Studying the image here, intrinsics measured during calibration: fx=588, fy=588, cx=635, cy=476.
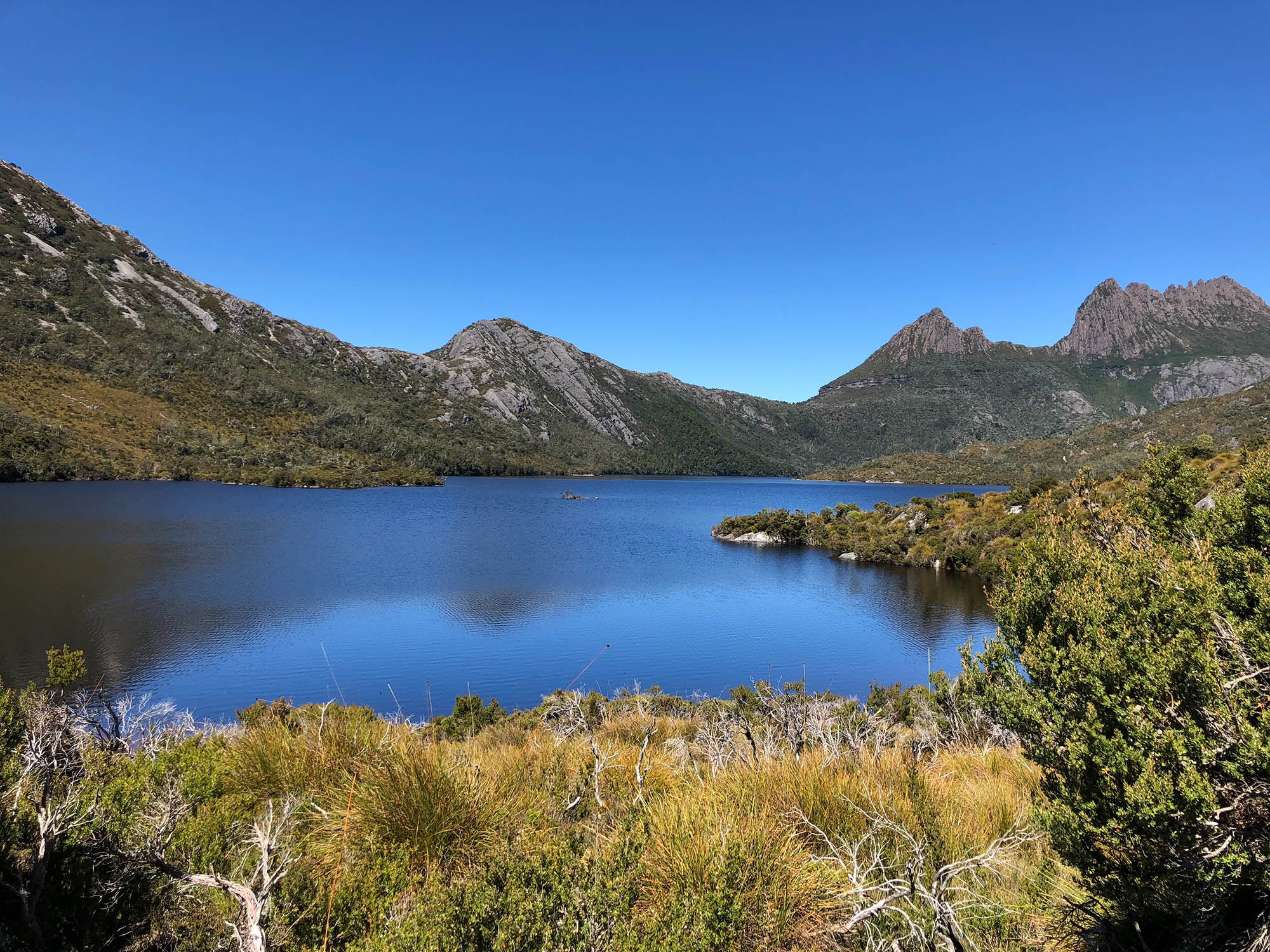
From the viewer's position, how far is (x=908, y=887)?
288 cm

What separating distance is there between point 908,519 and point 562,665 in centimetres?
4490

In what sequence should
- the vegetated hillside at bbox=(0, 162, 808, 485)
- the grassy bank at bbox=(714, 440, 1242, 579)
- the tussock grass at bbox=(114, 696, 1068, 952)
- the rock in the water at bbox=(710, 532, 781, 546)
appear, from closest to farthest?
1. the tussock grass at bbox=(114, 696, 1068, 952)
2. the grassy bank at bbox=(714, 440, 1242, 579)
3. the rock in the water at bbox=(710, 532, 781, 546)
4. the vegetated hillside at bbox=(0, 162, 808, 485)

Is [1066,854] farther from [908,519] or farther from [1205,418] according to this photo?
[1205,418]

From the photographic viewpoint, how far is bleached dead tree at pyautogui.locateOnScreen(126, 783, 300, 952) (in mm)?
2363

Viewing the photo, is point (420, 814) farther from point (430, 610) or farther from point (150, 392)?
point (150, 392)

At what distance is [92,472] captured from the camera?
9081 centimetres

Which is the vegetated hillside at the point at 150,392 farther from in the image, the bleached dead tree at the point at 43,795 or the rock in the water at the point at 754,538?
the bleached dead tree at the point at 43,795

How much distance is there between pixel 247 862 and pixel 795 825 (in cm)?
357

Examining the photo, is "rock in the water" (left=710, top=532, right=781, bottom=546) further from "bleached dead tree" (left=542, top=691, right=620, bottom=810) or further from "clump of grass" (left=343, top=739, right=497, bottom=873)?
"clump of grass" (left=343, top=739, right=497, bottom=873)

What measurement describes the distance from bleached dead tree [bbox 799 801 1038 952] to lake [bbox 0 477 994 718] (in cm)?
936

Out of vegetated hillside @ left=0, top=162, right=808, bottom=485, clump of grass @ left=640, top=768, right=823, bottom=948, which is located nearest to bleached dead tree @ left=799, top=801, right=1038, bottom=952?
clump of grass @ left=640, top=768, right=823, bottom=948

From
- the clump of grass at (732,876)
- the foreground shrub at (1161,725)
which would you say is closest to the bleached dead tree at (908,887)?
the clump of grass at (732,876)

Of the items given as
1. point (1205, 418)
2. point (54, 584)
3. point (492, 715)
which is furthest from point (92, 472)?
point (1205, 418)

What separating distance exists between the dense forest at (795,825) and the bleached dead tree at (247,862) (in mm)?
20
